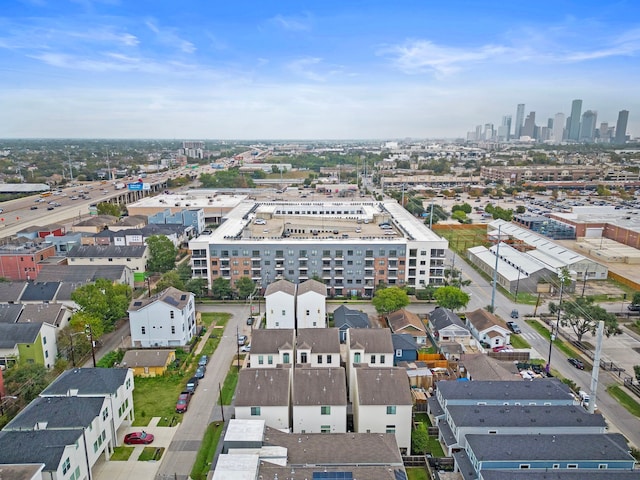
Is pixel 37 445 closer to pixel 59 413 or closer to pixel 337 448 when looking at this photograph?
pixel 59 413

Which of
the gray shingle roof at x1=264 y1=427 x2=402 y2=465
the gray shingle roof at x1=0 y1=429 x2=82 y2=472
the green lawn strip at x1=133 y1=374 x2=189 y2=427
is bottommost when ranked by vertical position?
the green lawn strip at x1=133 y1=374 x2=189 y2=427

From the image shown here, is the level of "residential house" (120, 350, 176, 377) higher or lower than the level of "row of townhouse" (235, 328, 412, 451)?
lower

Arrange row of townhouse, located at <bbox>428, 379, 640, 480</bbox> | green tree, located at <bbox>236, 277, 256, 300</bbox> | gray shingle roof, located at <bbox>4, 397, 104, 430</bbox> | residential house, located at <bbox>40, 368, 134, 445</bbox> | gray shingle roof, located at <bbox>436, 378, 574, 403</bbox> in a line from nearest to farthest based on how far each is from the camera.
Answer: row of townhouse, located at <bbox>428, 379, 640, 480</bbox>
gray shingle roof, located at <bbox>4, 397, 104, 430</bbox>
residential house, located at <bbox>40, 368, 134, 445</bbox>
gray shingle roof, located at <bbox>436, 378, 574, 403</bbox>
green tree, located at <bbox>236, 277, 256, 300</bbox>

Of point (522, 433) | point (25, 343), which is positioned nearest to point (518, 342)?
point (522, 433)

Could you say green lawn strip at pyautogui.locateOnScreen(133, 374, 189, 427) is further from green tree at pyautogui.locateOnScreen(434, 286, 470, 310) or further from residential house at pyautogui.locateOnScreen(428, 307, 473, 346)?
green tree at pyautogui.locateOnScreen(434, 286, 470, 310)

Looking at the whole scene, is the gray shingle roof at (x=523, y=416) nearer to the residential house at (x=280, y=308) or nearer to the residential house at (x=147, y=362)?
the residential house at (x=280, y=308)

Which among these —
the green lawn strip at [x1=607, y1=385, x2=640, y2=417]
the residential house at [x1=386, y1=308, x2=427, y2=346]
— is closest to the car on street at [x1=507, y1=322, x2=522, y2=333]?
the residential house at [x1=386, y1=308, x2=427, y2=346]

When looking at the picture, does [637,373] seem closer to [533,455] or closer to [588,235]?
[533,455]

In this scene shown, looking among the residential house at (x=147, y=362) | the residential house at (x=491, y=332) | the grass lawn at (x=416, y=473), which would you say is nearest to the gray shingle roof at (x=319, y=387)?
the grass lawn at (x=416, y=473)
